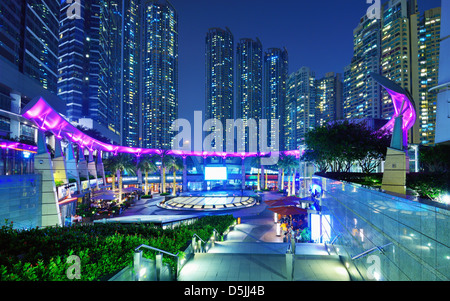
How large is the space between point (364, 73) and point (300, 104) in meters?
47.8

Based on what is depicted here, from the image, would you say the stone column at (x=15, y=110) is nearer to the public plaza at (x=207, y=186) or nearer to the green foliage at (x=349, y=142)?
the public plaza at (x=207, y=186)

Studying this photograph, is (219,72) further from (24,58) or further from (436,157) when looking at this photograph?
(436,157)

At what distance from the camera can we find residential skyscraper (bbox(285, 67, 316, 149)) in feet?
508

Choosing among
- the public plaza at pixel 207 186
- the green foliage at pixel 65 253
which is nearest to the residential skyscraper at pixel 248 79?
the public plaza at pixel 207 186

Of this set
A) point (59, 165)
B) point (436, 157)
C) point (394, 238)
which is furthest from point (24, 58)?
point (436, 157)

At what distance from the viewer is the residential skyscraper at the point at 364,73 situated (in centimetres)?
10662

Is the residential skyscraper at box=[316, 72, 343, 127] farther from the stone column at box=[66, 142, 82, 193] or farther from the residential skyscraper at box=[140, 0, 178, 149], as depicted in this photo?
the stone column at box=[66, 142, 82, 193]

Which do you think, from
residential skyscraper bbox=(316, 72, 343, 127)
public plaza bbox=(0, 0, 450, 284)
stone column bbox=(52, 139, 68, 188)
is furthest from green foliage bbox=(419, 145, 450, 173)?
residential skyscraper bbox=(316, 72, 343, 127)

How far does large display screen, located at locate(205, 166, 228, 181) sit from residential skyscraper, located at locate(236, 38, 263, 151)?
11315 centimetres

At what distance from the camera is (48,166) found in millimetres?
15469

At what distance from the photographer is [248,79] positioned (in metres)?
160
